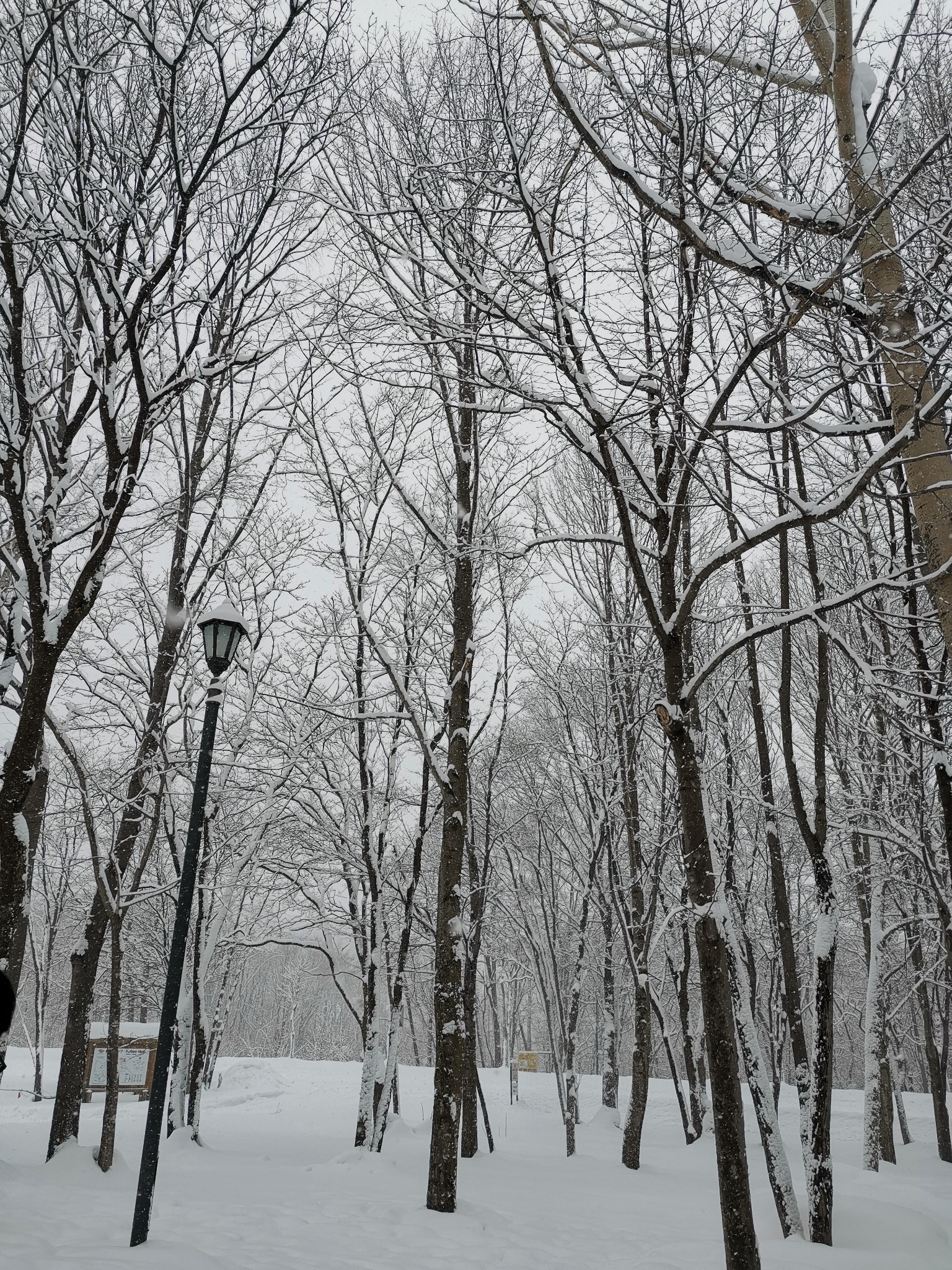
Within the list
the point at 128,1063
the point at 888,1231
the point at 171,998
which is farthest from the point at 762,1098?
the point at 128,1063

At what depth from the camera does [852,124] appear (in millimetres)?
4660

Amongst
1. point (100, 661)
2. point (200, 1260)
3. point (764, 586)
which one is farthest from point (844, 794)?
point (100, 661)

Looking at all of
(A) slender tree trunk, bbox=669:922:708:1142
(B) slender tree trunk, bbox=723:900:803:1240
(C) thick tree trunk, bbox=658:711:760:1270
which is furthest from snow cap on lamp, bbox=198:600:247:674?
(A) slender tree trunk, bbox=669:922:708:1142

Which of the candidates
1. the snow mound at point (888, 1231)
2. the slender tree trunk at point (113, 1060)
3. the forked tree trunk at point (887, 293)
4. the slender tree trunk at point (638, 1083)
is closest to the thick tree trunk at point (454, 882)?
the forked tree trunk at point (887, 293)

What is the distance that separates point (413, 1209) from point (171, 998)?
11.0ft

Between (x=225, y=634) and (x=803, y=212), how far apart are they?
15.3 ft

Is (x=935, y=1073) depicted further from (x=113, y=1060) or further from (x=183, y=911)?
(x=183, y=911)

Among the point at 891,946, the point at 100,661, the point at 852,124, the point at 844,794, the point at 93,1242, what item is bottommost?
the point at 93,1242

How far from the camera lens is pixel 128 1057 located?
19.4 meters

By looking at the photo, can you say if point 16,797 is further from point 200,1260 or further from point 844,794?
point 844,794

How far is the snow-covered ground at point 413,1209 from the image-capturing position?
5492mm

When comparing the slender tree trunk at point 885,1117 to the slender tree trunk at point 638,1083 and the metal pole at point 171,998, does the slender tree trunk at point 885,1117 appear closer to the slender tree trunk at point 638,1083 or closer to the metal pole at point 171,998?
the slender tree trunk at point 638,1083

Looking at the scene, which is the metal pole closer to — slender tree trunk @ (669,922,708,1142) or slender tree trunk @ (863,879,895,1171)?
slender tree trunk @ (863,879,895,1171)

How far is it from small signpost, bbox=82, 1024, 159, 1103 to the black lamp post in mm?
15513
